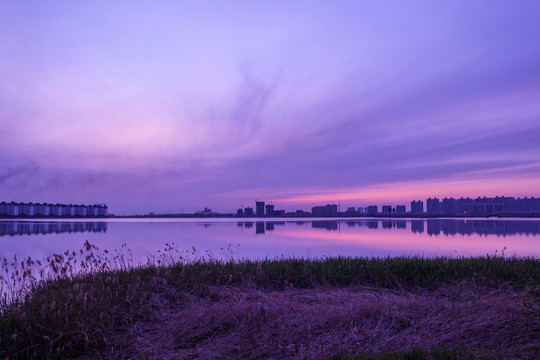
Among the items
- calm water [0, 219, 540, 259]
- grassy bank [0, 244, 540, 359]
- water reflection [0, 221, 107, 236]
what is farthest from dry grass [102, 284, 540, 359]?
water reflection [0, 221, 107, 236]

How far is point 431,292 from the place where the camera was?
30.4 ft

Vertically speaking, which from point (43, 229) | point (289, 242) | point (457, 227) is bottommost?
point (457, 227)

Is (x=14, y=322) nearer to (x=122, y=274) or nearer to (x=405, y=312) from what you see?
(x=122, y=274)

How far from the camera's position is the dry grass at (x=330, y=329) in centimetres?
552

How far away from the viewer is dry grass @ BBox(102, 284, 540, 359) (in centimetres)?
552

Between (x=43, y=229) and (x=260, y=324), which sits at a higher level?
(x=260, y=324)

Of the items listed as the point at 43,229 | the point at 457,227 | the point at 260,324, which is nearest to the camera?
the point at 260,324

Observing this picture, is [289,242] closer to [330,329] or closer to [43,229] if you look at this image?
[330,329]

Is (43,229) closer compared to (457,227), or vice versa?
(43,229)

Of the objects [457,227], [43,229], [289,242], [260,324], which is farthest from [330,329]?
[457,227]

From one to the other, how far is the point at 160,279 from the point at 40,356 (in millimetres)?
3636

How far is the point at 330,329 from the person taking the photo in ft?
20.9

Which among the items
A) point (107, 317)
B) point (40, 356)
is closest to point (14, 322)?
point (40, 356)

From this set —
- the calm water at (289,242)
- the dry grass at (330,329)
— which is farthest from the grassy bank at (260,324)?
the calm water at (289,242)
